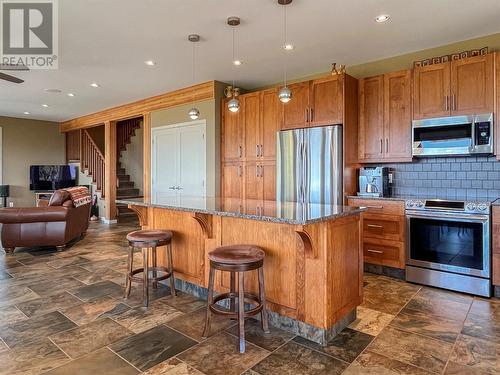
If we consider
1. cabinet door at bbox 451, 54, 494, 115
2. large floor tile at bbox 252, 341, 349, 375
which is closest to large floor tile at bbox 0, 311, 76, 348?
large floor tile at bbox 252, 341, 349, 375

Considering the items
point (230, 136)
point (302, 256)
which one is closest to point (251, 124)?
point (230, 136)

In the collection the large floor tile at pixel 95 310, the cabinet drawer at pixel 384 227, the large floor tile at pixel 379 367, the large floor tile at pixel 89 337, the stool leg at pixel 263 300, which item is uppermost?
the cabinet drawer at pixel 384 227

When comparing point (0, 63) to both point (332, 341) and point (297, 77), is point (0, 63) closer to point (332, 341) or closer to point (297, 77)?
point (297, 77)

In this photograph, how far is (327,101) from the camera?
4348 mm

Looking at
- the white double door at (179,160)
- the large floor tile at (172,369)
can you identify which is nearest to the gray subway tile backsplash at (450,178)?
the white double door at (179,160)

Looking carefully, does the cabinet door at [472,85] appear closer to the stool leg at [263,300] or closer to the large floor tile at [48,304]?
the stool leg at [263,300]

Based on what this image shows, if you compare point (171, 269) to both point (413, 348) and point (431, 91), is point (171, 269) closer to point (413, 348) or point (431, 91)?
point (413, 348)

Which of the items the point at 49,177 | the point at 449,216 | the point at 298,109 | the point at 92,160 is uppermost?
the point at 298,109

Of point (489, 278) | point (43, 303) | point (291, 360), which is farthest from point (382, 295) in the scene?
point (43, 303)

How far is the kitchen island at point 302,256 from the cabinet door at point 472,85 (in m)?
2.07

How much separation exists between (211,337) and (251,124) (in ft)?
11.7

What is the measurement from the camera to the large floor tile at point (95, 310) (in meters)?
2.79

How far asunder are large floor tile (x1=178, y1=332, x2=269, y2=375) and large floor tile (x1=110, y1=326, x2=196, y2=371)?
107mm

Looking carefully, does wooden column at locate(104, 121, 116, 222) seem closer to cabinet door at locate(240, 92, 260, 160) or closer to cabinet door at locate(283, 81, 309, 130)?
cabinet door at locate(240, 92, 260, 160)
